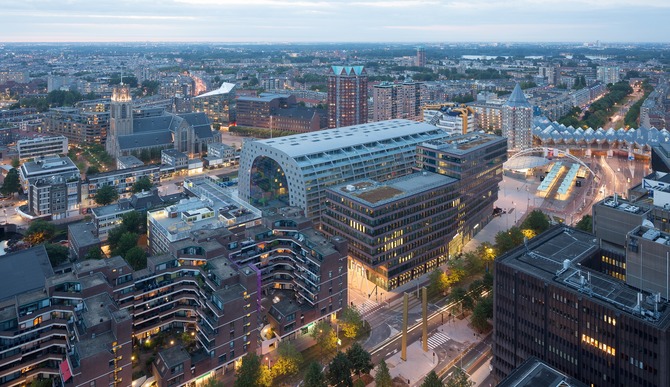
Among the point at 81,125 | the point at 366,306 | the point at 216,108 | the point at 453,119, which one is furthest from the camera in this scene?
the point at 216,108

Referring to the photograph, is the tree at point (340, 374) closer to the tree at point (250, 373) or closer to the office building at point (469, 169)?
the tree at point (250, 373)

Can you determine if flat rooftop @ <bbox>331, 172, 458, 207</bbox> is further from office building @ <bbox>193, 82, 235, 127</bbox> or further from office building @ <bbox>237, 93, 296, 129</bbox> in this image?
office building @ <bbox>193, 82, 235, 127</bbox>

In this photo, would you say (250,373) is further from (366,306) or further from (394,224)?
(394,224)

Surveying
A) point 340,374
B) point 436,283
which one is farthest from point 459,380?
point 436,283

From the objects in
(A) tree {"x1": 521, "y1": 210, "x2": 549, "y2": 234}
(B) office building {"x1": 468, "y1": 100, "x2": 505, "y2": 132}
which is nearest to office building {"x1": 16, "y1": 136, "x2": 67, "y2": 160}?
(A) tree {"x1": 521, "y1": 210, "x2": 549, "y2": 234}

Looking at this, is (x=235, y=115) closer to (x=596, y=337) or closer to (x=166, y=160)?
(x=166, y=160)

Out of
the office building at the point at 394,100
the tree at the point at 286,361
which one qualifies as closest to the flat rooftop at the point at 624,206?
the tree at the point at 286,361
